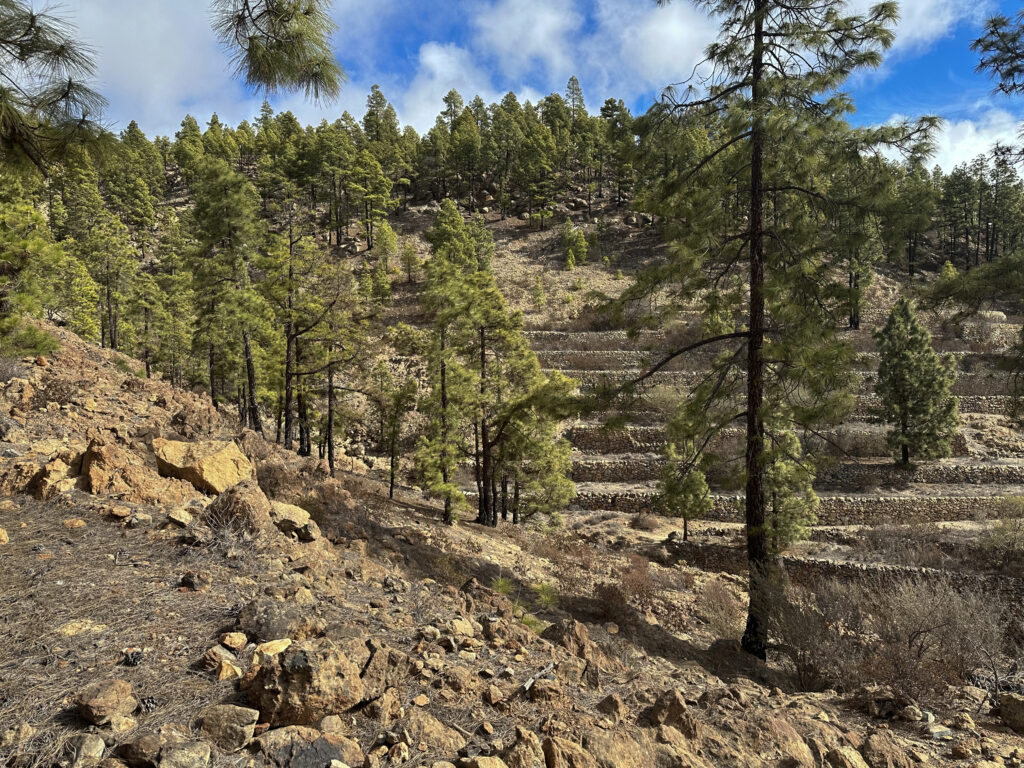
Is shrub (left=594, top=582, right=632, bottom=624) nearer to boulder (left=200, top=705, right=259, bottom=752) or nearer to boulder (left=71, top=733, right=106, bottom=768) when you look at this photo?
boulder (left=200, top=705, right=259, bottom=752)

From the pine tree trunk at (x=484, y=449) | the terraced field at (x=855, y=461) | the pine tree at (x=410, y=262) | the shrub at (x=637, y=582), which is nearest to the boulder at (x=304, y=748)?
the shrub at (x=637, y=582)

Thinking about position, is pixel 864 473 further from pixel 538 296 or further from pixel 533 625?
pixel 533 625

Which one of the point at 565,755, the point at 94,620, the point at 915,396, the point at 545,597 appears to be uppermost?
the point at 915,396

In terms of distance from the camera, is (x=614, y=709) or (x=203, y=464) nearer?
(x=614, y=709)

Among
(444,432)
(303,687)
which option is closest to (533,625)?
(303,687)

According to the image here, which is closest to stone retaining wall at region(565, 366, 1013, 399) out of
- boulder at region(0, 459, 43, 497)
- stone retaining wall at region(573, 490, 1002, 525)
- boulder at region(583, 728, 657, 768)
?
stone retaining wall at region(573, 490, 1002, 525)

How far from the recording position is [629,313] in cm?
4275

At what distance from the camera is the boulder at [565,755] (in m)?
2.76

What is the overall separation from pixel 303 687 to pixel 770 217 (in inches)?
356

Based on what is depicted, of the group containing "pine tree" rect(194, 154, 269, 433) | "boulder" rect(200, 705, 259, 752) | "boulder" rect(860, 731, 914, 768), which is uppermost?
"pine tree" rect(194, 154, 269, 433)

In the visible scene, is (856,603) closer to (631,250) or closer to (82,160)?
(82,160)

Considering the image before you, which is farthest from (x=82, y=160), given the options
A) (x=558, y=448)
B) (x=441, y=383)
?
(x=558, y=448)

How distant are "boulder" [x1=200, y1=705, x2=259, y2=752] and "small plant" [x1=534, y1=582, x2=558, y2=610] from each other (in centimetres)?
600

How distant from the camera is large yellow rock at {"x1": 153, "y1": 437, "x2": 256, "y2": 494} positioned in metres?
6.56
